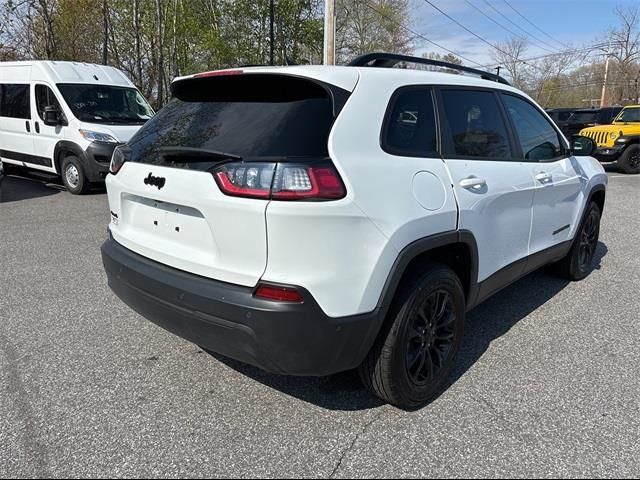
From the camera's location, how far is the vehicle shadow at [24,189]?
350 inches

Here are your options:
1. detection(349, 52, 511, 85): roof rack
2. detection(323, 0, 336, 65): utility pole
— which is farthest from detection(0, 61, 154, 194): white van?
detection(349, 52, 511, 85): roof rack

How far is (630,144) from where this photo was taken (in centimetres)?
1317

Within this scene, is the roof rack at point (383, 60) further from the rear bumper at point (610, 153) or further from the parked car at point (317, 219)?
the rear bumper at point (610, 153)

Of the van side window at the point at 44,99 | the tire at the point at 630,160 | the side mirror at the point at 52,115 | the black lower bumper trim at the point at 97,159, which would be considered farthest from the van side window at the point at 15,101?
the tire at the point at 630,160

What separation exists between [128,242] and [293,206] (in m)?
1.20

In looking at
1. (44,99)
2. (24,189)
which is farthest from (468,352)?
(24,189)

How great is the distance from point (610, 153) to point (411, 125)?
42.5 ft

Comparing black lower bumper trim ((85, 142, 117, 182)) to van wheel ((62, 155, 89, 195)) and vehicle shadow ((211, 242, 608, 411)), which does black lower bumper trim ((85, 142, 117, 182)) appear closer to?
van wheel ((62, 155, 89, 195))

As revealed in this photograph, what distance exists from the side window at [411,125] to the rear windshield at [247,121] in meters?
0.37

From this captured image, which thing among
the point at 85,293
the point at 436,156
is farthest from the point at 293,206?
the point at 85,293

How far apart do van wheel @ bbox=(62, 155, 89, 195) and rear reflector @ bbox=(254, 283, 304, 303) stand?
7.85 meters

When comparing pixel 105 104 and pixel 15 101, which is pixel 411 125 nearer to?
pixel 105 104

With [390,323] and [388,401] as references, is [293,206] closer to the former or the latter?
[390,323]

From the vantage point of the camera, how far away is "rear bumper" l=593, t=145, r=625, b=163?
518 inches
